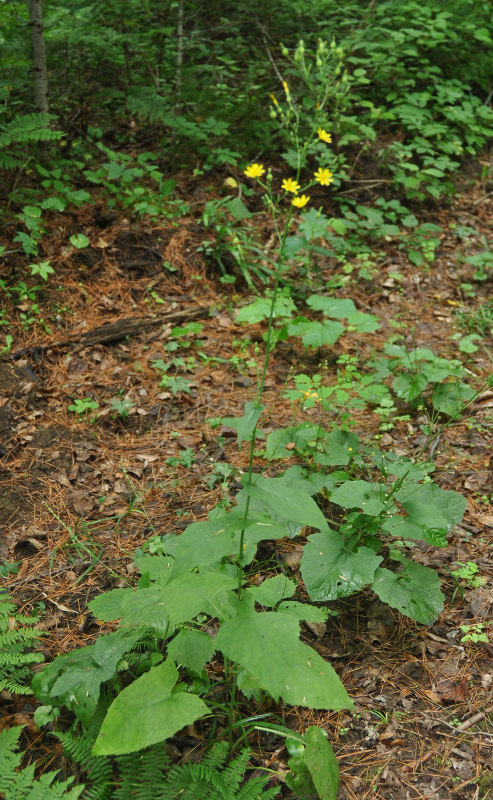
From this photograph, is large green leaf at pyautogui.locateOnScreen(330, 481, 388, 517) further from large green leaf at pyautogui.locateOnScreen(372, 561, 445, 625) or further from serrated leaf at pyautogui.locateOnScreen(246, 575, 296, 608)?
serrated leaf at pyautogui.locateOnScreen(246, 575, 296, 608)

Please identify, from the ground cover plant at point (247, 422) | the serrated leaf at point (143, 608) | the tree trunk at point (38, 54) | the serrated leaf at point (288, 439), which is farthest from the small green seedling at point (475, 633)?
the tree trunk at point (38, 54)

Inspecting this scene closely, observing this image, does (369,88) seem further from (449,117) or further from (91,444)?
(91,444)

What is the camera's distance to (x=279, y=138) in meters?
5.71

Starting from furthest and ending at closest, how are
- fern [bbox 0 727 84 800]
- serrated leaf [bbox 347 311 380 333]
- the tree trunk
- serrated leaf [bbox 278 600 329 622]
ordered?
the tree trunk → serrated leaf [bbox 347 311 380 333] → serrated leaf [bbox 278 600 329 622] → fern [bbox 0 727 84 800]

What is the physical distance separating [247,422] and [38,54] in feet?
14.2

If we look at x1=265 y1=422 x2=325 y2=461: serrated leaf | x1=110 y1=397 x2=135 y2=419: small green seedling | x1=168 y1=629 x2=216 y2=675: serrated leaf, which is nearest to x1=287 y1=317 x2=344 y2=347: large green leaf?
x1=265 y1=422 x2=325 y2=461: serrated leaf

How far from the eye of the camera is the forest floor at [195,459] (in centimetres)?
204

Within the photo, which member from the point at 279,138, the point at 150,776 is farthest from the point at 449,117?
the point at 150,776

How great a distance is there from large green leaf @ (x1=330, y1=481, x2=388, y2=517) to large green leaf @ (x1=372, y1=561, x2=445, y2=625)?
0.27 meters

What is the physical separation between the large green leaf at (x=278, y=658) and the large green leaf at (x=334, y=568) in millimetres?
404

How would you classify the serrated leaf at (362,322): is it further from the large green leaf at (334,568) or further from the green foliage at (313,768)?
the green foliage at (313,768)

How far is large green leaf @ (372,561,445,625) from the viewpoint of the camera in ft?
7.29

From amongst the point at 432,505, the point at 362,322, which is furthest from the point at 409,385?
the point at 432,505

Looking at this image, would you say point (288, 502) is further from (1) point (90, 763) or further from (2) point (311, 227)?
(2) point (311, 227)
